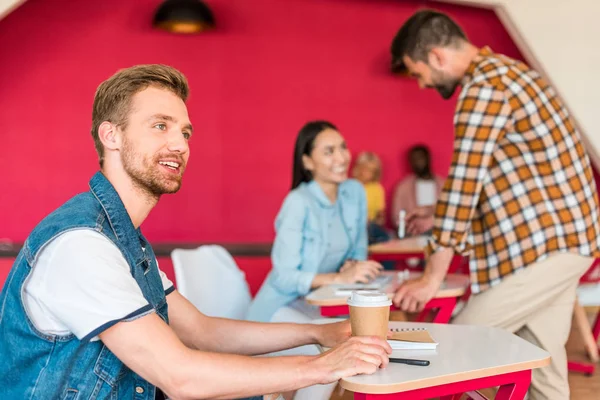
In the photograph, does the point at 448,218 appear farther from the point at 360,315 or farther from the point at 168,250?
the point at 168,250

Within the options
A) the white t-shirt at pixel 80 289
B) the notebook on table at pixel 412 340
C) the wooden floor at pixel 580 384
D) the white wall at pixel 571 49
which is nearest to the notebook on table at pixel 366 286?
the wooden floor at pixel 580 384

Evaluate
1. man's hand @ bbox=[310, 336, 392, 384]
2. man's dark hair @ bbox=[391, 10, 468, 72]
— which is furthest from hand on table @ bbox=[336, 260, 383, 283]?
man's hand @ bbox=[310, 336, 392, 384]

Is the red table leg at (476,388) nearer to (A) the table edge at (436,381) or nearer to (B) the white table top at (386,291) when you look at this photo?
(A) the table edge at (436,381)

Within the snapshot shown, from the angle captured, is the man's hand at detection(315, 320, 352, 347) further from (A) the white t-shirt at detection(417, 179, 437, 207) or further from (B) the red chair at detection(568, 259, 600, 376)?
(A) the white t-shirt at detection(417, 179, 437, 207)

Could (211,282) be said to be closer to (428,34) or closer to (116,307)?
(428,34)

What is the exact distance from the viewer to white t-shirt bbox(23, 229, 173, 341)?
130 cm

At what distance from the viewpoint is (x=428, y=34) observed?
8.51ft

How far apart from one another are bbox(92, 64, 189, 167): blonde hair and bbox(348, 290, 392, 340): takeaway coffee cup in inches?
27.8

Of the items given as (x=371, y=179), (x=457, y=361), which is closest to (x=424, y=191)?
(x=371, y=179)

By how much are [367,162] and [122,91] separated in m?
5.08

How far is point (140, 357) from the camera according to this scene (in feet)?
4.36

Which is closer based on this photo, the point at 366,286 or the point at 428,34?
the point at 428,34

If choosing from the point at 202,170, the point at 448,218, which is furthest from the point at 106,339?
the point at 202,170

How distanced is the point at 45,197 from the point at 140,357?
502cm
